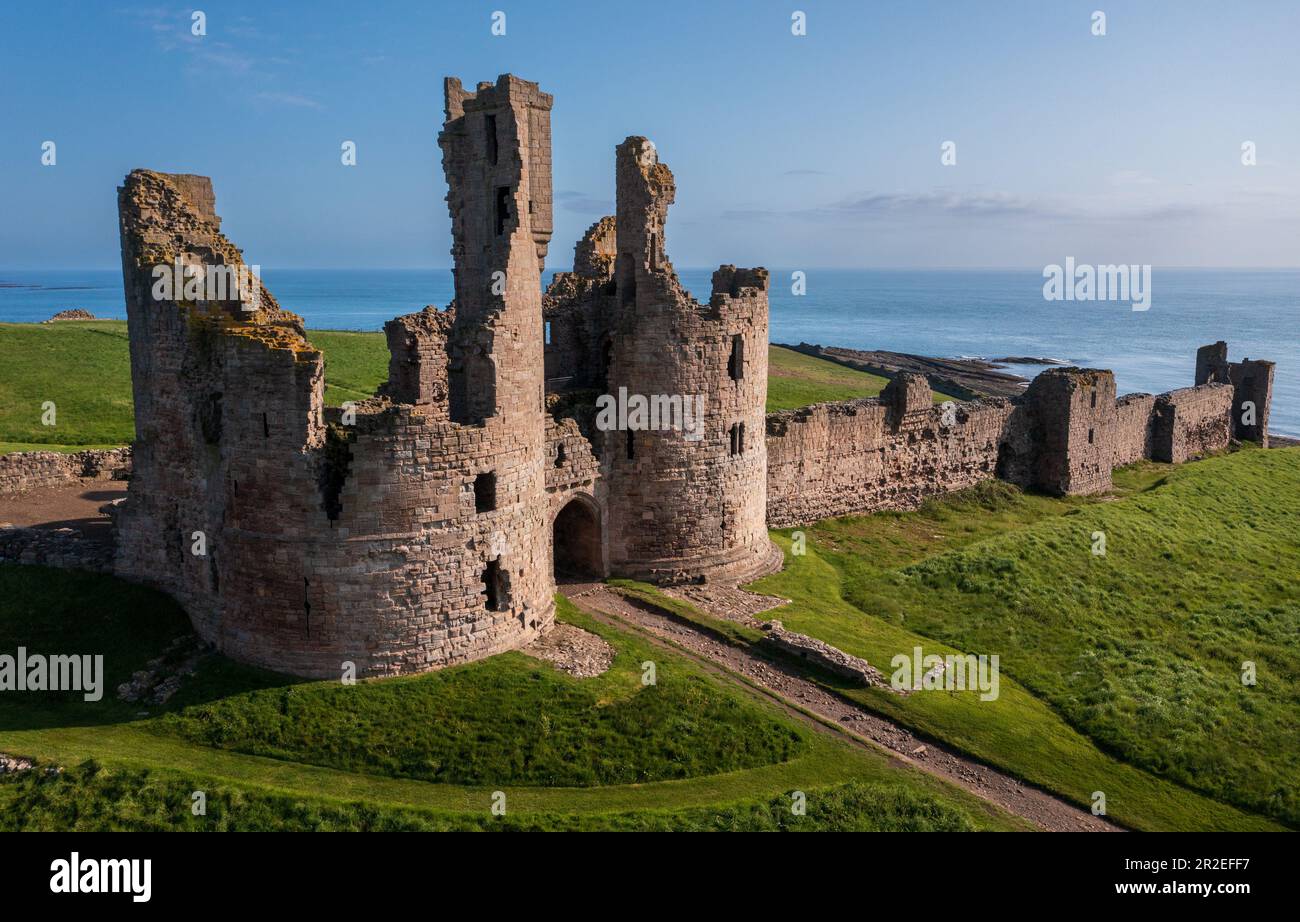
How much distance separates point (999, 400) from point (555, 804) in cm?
3017

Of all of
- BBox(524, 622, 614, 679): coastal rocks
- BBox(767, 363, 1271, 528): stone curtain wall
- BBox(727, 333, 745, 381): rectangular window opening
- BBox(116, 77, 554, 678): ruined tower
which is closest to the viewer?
BBox(116, 77, 554, 678): ruined tower

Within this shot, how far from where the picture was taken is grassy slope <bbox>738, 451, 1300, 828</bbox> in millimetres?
19797

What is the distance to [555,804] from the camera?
1691 cm

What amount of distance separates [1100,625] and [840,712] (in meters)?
10.7

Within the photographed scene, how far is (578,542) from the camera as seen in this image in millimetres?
26281

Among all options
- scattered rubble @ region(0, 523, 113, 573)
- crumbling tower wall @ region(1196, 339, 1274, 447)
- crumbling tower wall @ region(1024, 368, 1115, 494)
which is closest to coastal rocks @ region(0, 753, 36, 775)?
scattered rubble @ region(0, 523, 113, 573)

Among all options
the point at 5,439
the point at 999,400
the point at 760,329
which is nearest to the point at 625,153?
the point at 760,329

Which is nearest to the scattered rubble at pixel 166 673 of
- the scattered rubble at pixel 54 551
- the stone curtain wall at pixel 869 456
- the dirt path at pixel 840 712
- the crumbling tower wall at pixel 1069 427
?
the scattered rubble at pixel 54 551

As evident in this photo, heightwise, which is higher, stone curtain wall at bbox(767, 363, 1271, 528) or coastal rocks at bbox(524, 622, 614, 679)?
stone curtain wall at bbox(767, 363, 1271, 528)

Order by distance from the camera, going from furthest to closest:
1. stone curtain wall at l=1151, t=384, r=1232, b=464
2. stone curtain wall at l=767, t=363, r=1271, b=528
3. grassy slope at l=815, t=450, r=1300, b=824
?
1. stone curtain wall at l=1151, t=384, r=1232, b=464
2. stone curtain wall at l=767, t=363, r=1271, b=528
3. grassy slope at l=815, t=450, r=1300, b=824

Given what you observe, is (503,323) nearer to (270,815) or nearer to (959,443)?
(270,815)

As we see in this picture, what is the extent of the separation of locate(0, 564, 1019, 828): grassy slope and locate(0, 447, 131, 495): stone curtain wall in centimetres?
967

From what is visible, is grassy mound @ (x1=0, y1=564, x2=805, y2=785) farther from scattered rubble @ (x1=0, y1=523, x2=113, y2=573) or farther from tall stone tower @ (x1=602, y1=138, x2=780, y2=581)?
tall stone tower @ (x1=602, y1=138, x2=780, y2=581)

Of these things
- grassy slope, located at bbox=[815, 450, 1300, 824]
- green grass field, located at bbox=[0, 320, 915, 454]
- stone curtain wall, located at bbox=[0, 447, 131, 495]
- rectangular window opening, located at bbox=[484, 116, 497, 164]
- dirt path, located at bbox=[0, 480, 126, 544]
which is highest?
rectangular window opening, located at bbox=[484, 116, 497, 164]
